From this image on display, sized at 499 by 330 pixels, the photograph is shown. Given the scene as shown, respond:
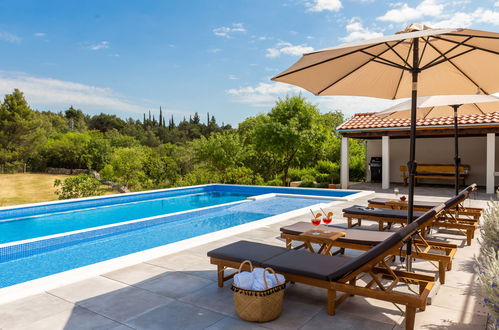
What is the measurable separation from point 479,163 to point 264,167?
10.7 m

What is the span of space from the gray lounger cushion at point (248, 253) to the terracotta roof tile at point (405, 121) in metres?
8.96

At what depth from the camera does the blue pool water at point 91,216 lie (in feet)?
28.8

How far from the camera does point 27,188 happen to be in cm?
2305

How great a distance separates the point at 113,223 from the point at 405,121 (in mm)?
11130

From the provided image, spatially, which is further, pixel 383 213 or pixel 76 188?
pixel 76 188

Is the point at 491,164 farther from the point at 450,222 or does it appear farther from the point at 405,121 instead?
the point at 450,222

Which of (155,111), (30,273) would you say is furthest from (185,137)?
(30,273)

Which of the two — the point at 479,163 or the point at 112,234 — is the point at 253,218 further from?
the point at 479,163

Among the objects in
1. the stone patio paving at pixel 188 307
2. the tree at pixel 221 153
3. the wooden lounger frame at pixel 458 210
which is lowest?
the stone patio paving at pixel 188 307

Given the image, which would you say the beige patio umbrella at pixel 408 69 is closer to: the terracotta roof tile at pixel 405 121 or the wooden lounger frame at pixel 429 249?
the wooden lounger frame at pixel 429 249

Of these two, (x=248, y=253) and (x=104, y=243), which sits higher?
(x=248, y=253)

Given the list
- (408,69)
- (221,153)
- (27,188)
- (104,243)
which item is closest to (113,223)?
(104,243)

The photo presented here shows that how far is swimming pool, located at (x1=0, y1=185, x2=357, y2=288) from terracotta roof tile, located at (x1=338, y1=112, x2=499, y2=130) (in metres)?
3.19

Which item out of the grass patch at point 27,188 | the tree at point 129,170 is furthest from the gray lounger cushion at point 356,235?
the tree at point 129,170
